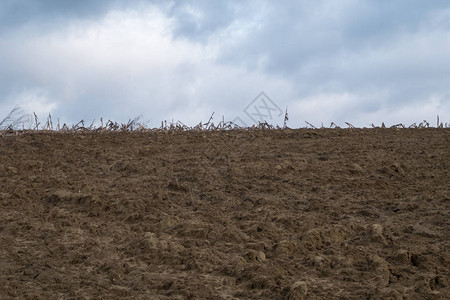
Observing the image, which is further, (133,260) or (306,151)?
(306,151)

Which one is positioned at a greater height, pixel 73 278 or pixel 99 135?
pixel 99 135

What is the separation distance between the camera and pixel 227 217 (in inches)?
245

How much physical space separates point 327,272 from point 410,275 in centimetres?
70

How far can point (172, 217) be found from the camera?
245 inches

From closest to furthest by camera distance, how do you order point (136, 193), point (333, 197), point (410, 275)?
point (410, 275) < point (333, 197) < point (136, 193)

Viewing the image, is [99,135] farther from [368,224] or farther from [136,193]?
[368,224]

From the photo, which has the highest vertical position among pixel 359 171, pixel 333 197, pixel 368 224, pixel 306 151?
pixel 306 151

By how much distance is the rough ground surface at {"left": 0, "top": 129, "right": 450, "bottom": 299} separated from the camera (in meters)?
4.65

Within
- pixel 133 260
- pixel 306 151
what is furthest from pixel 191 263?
pixel 306 151

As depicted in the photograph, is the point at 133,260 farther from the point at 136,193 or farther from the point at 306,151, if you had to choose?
the point at 306,151

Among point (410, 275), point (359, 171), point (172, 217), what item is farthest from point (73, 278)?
point (359, 171)

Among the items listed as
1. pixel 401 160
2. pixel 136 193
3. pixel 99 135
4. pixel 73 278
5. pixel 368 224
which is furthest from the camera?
pixel 99 135

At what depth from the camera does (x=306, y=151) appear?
888 centimetres

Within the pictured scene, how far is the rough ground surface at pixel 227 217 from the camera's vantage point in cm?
465
